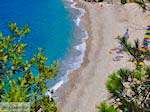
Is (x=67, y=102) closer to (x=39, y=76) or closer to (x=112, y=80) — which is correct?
(x=112, y=80)

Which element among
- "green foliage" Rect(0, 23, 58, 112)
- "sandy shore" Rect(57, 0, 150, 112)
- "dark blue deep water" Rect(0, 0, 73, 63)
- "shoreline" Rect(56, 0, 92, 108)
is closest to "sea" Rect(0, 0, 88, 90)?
"dark blue deep water" Rect(0, 0, 73, 63)

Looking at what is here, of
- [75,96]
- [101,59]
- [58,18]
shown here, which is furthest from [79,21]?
[75,96]

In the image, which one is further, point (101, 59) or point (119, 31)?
point (119, 31)

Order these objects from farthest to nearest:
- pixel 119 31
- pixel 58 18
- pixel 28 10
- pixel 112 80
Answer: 1. pixel 28 10
2. pixel 58 18
3. pixel 119 31
4. pixel 112 80

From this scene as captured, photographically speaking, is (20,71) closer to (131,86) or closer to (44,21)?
(131,86)

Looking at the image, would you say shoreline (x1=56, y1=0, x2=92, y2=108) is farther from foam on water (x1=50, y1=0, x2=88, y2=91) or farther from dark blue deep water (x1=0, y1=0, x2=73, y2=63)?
dark blue deep water (x1=0, y1=0, x2=73, y2=63)

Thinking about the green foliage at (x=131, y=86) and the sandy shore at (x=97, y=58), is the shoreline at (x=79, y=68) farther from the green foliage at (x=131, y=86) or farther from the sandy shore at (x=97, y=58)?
the green foliage at (x=131, y=86)

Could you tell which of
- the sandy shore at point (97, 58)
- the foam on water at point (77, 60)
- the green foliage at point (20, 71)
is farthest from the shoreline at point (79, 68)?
the green foliage at point (20, 71)
